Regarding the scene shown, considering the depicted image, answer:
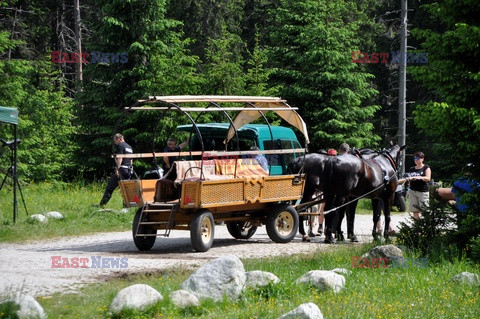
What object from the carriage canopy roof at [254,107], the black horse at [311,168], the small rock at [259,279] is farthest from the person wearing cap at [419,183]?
the small rock at [259,279]

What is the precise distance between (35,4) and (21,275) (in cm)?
3348

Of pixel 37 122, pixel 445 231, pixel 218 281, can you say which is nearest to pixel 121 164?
pixel 445 231

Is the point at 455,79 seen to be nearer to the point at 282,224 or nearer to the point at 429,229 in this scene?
the point at 429,229

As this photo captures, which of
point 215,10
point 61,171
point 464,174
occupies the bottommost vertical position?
point 61,171

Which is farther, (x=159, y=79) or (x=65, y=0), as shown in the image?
(x=65, y=0)

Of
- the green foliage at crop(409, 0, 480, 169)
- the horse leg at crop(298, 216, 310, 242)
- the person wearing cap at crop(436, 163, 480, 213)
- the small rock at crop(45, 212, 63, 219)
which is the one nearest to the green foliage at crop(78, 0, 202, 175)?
the small rock at crop(45, 212, 63, 219)

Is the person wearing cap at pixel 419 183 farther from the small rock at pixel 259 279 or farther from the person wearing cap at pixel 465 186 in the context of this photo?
the small rock at pixel 259 279

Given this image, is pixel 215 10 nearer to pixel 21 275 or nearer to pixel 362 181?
pixel 362 181

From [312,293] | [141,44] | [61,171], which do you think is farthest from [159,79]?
[312,293]

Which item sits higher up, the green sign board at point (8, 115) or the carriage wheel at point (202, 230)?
the green sign board at point (8, 115)

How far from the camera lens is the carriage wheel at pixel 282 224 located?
16672 millimetres

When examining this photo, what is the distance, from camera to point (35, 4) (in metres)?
43.3

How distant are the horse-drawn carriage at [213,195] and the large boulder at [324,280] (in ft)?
14.5

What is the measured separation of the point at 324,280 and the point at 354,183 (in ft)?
22.4
